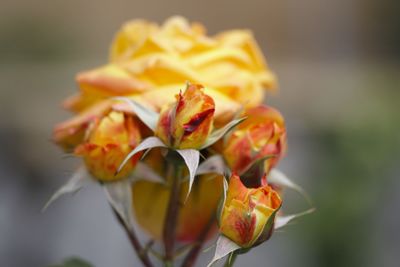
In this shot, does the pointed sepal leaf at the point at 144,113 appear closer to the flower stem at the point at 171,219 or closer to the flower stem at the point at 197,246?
the flower stem at the point at 171,219

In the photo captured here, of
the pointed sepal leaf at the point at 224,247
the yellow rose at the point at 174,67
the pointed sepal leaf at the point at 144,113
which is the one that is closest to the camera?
the pointed sepal leaf at the point at 224,247

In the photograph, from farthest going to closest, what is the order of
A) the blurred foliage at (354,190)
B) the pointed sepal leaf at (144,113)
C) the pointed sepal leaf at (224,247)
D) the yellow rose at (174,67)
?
the blurred foliage at (354,190) < the yellow rose at (174,67) < the pointed sepal leaf at (144,113) < the pointed sepal leaf at (224,247)

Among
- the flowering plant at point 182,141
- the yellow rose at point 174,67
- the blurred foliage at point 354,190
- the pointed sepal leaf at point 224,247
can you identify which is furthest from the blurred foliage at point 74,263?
the blurred foliage at point 354,190

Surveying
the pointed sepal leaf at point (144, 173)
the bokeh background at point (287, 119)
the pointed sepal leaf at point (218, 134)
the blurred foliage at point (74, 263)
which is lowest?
the bokeh background at point (287, 119)

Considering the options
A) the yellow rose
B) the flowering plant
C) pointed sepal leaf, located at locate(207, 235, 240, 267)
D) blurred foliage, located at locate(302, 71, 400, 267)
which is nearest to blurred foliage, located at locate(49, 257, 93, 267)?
the flowering plant

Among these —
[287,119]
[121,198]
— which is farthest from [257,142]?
[287,119]

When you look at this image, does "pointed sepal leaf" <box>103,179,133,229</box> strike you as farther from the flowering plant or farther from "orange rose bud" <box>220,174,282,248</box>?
"orange rose bud" <box>220,174,282,248</box>

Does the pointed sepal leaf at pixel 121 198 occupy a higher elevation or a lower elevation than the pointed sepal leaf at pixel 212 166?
lower

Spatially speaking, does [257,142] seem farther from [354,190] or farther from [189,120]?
[354,190]
